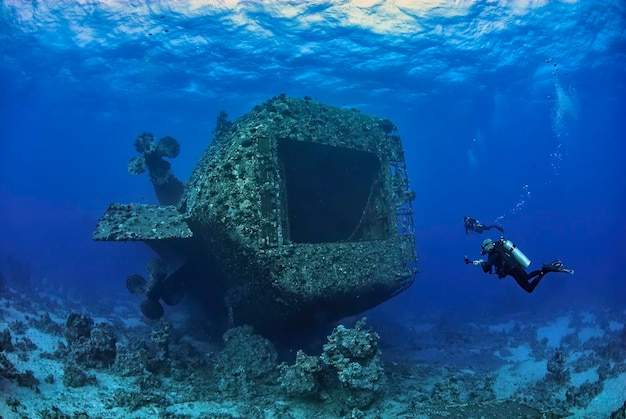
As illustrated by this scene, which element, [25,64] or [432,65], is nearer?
[432,65]

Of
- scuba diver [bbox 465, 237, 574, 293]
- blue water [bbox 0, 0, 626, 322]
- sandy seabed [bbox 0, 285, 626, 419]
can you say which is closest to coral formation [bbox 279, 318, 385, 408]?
sandy seabed [bbox 0, 285, 626, 419]

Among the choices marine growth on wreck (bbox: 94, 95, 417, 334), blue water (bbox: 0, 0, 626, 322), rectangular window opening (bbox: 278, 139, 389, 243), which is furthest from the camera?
blue water (bbox: 0, 0, 626, 322)

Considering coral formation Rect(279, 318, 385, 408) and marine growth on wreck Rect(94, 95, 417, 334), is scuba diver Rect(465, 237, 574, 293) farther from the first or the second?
marine growth on wreck Rect(94, 95, 417, 334)

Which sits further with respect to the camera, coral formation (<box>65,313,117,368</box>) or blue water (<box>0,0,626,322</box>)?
blue water (<box>0,0,626,322</box>)

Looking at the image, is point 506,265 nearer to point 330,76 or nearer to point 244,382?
point 244,382

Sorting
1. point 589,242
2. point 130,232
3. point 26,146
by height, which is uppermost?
point 26,146

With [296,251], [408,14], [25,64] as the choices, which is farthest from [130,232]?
[25,64]

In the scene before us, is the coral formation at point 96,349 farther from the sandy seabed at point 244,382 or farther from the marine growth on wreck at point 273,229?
the marine growth on wreck at point 273,229

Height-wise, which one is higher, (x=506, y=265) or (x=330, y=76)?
(x=330, y=76)

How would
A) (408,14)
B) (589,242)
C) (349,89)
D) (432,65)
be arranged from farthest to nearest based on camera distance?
(589,242)
(349,89)
(432,65)
(408,14)

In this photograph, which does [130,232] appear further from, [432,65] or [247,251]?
[432,65]

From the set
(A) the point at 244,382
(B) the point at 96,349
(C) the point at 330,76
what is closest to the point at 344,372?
(A) the point at 244,382

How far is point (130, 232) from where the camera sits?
333 inches

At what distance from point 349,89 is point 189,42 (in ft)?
44.1
